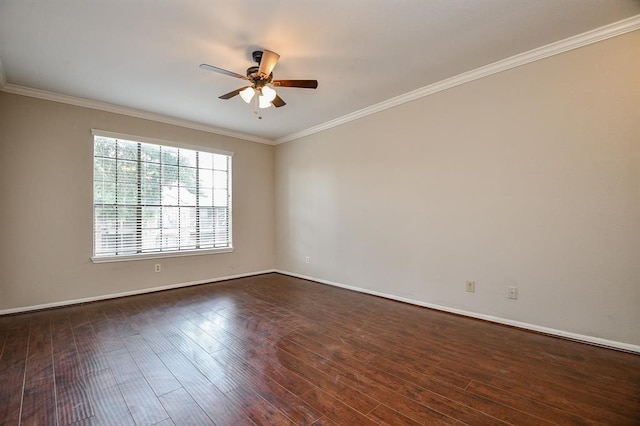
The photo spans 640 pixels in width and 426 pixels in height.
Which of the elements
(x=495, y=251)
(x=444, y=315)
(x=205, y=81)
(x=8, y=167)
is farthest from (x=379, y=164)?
(x=8, y=167)

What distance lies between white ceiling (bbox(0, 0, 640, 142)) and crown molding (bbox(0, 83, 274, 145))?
7 centimetres

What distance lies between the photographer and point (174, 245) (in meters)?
4.61

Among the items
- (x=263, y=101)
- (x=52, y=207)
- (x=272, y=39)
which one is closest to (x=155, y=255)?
(x=52, y=207)

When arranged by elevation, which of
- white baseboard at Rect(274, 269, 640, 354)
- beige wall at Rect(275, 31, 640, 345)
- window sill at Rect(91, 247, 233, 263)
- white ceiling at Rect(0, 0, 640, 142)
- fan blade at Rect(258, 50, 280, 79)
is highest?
white ceiling at Rect(0, 0, 640, 142)

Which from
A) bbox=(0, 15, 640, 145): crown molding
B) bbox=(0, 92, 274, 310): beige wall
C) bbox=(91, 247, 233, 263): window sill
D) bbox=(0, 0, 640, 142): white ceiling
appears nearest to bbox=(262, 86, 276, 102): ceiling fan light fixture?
bbox=(0, 0, 640, 142): white ceiling

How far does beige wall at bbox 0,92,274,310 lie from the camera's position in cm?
333

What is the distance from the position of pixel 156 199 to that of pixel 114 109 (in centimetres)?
138

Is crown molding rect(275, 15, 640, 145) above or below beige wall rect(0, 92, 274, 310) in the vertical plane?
above

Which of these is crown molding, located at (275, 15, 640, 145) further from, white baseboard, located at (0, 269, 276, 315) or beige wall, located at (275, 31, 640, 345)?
white baseboard, located at (0, 269, 276, 315)

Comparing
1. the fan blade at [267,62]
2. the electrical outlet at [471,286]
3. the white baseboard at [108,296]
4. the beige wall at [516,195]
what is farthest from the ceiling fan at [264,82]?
the white baseboard at [108,296]

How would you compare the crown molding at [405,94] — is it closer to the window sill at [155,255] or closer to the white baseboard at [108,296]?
the window sill at [155,255]

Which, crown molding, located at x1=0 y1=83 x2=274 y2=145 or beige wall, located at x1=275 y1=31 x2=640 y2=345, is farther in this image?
crown molding, located at x1=0 y1=83 x2=274 y2=145

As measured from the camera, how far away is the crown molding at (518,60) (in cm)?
235

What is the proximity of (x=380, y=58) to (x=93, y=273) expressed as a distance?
4.52m
